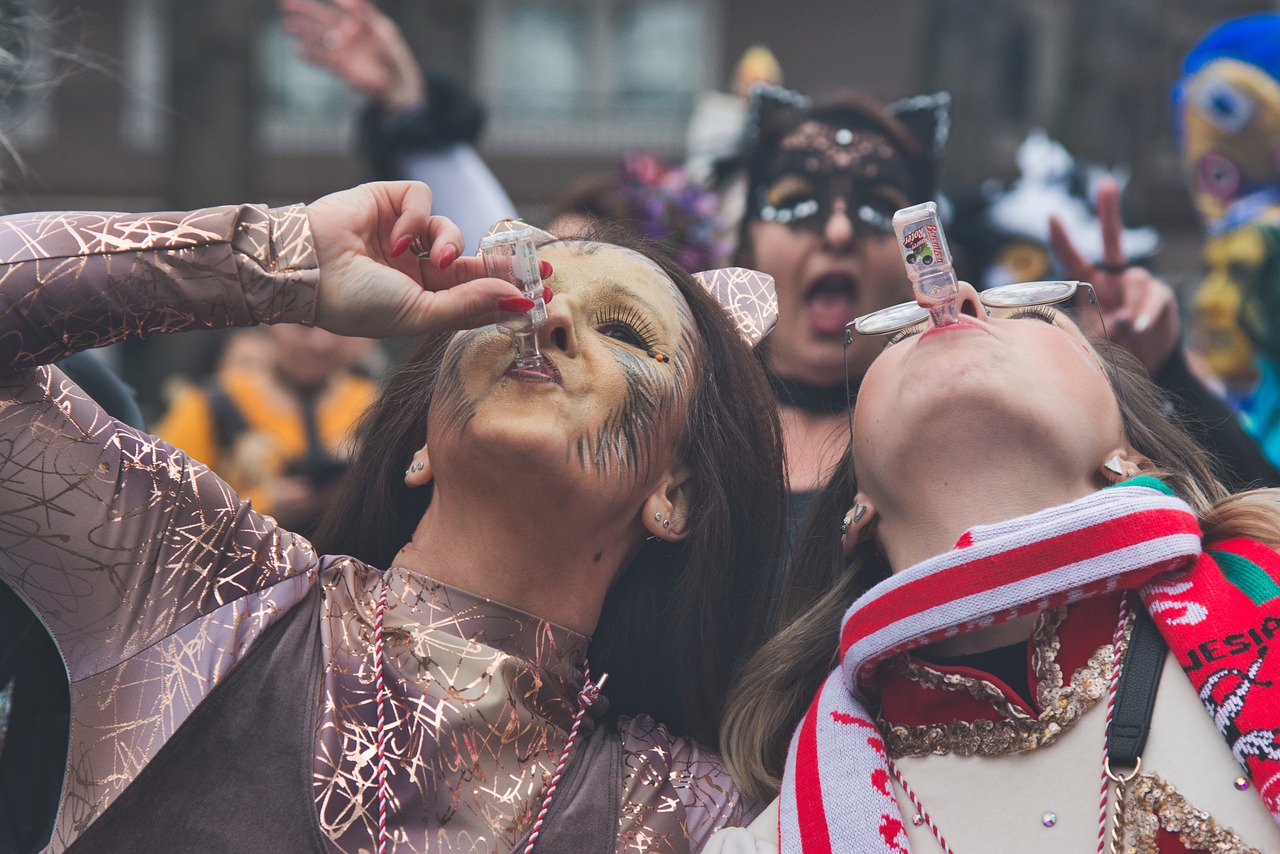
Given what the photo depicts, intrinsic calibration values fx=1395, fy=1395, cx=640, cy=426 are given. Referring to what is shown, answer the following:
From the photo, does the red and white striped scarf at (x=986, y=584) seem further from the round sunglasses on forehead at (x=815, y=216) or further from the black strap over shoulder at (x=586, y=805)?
the round sunglasses on forehead at (x=815, y=216)

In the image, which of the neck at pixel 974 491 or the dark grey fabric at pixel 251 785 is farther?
the neck at pixel 974 491

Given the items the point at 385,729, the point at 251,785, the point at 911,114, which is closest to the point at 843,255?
the point at 911,114

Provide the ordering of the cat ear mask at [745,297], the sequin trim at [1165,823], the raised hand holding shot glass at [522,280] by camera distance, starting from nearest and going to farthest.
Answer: the sequin trim at [1165,823], the raised hand holding shot glass at [522,280], the cat ear mask at [745,297]

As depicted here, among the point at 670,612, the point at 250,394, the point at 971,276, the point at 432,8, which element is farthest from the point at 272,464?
the point at 432,8

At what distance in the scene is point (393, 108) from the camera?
397cm

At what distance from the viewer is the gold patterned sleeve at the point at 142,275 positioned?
184 cm

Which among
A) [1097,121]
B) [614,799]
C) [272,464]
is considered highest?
[614,799]

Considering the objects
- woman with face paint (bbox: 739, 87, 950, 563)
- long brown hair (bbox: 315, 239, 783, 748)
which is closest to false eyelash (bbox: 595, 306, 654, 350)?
long brown hair (bbox: 315, 239, 783, 748)

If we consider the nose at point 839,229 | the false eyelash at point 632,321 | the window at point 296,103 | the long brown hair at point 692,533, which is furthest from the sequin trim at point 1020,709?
the window at point 296,103

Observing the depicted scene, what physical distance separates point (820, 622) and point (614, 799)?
472mm

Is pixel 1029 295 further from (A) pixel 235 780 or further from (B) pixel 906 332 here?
(A) pixel 235 780

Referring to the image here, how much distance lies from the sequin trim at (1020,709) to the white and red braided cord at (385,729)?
483 millimetres

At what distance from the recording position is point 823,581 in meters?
2.46

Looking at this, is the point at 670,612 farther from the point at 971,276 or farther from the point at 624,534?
the point at 971,276
